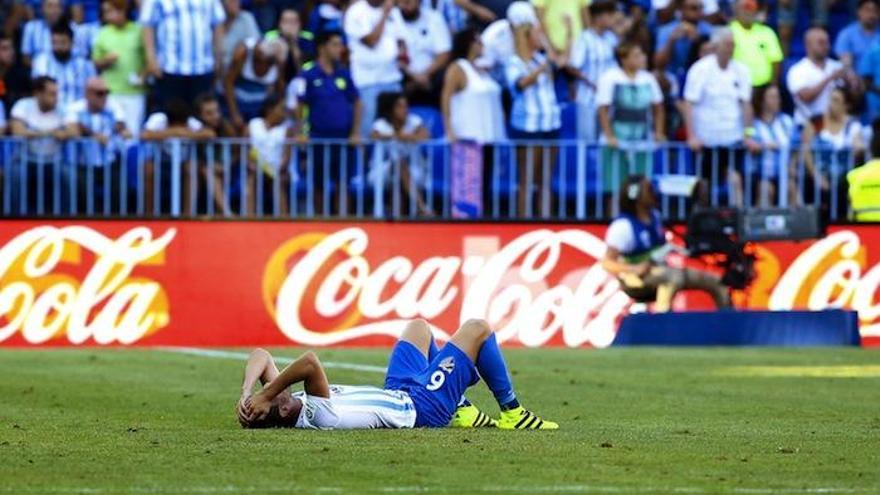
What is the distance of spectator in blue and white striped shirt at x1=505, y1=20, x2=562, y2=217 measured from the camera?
987 inches

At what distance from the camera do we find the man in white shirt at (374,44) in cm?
2494

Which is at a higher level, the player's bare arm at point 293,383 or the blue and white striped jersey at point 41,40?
the blue and white striped jersey at point 41,40

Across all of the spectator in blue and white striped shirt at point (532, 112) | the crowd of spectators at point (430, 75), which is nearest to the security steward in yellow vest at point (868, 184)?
the crowd of spectators at point (430, 75)

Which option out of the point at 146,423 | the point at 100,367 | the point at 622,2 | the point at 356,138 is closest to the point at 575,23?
the point at 622,2

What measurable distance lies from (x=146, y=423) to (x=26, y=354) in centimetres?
920

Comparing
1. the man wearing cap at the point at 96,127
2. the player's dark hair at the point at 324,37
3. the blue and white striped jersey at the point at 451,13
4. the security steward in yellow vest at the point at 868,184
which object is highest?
the blue and white striped jersey at the point at 451,13

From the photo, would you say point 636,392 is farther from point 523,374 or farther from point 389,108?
point 389,108

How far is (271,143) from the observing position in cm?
2503

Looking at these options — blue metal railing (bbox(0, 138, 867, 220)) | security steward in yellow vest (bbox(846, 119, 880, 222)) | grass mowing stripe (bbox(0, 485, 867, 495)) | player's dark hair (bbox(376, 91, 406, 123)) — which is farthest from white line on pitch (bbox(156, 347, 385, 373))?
grass mowing stripe (bbox(0, 485, 867, 495))

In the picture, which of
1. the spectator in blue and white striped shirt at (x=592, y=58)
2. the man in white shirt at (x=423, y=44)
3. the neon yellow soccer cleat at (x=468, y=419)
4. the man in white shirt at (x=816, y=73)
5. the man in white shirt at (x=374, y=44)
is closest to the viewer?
the neon yellow soccer cleat at (x=468, y=419)

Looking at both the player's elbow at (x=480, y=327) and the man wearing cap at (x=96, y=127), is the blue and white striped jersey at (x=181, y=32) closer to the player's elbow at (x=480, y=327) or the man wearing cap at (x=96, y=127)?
the man wearing cap at (x=96, y=127)

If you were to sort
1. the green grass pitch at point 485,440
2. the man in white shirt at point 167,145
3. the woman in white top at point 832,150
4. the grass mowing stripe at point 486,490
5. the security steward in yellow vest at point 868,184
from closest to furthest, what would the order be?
the grass mowing stripe at point 486,490 < the green grass pitch at point 485,440 < the security steward in yellow vest at point 868,184 < the man in white shirt at point 167,145 < the woman in white top at point 832,150

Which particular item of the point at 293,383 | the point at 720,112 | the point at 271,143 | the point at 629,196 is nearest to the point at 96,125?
the point at 271,143

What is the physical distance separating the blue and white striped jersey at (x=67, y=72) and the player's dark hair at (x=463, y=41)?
162 inches
